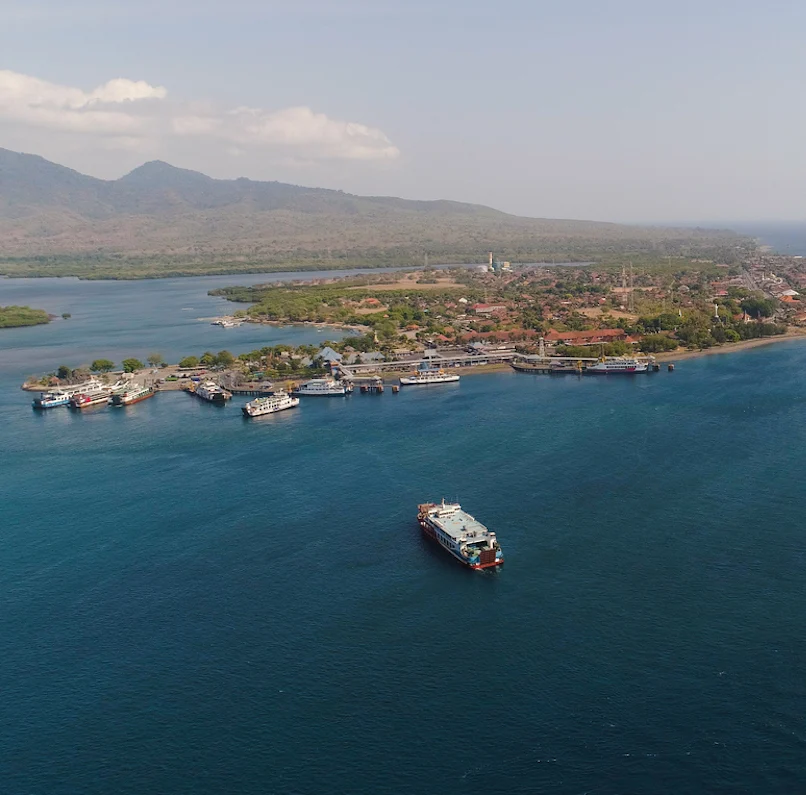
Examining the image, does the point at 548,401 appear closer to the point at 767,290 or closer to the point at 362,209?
the point at 767,290

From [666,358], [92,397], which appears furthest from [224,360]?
[666,358]

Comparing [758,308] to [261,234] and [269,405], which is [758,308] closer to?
[269,405]

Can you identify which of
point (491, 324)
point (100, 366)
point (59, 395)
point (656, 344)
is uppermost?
point (656, 344)

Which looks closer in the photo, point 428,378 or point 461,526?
point 461,526

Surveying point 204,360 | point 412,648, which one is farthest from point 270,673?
point 204,360

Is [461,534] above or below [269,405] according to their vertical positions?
above
